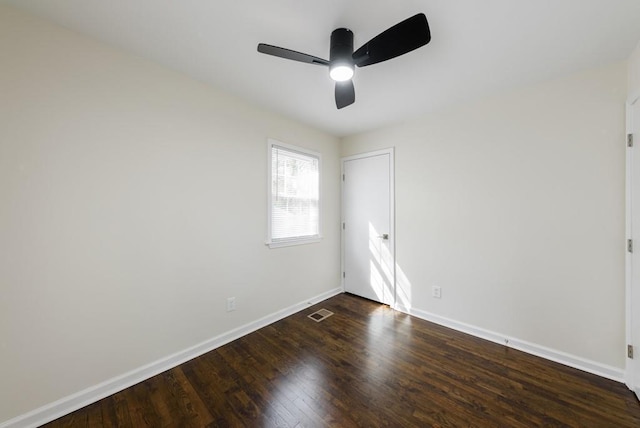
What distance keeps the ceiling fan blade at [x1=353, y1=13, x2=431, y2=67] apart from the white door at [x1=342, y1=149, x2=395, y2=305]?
1.80 meters

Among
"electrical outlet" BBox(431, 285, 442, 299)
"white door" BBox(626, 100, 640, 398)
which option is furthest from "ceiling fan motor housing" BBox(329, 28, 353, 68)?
"electrical outlet" BBox(431, 285, 442, 299)

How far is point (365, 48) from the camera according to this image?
141 centimetres

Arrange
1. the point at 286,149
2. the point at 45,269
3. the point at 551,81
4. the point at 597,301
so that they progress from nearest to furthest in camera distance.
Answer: the point at 45,269 → the point at 597,301 → the point at 551,81 → the point at 286,149

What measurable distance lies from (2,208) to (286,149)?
2261mm

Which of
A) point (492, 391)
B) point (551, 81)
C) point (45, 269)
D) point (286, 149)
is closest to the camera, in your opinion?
point (45, 269)

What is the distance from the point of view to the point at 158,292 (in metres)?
1.94

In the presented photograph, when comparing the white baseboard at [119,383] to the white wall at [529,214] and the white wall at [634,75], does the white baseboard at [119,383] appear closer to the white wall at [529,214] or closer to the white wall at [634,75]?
the white wall at [529,214]

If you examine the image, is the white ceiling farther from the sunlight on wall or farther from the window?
the sunlight on wall

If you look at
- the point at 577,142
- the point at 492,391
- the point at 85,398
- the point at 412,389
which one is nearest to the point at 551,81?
the point at 577,142

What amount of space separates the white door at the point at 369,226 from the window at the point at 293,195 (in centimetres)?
56

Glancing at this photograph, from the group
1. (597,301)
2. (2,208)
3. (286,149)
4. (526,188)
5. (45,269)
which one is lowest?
(597,301)

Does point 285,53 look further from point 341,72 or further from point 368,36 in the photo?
point 368,36

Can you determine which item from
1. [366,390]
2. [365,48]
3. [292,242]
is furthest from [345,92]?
[366,390]

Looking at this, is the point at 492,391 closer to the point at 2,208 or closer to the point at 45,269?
the point at 45,269
